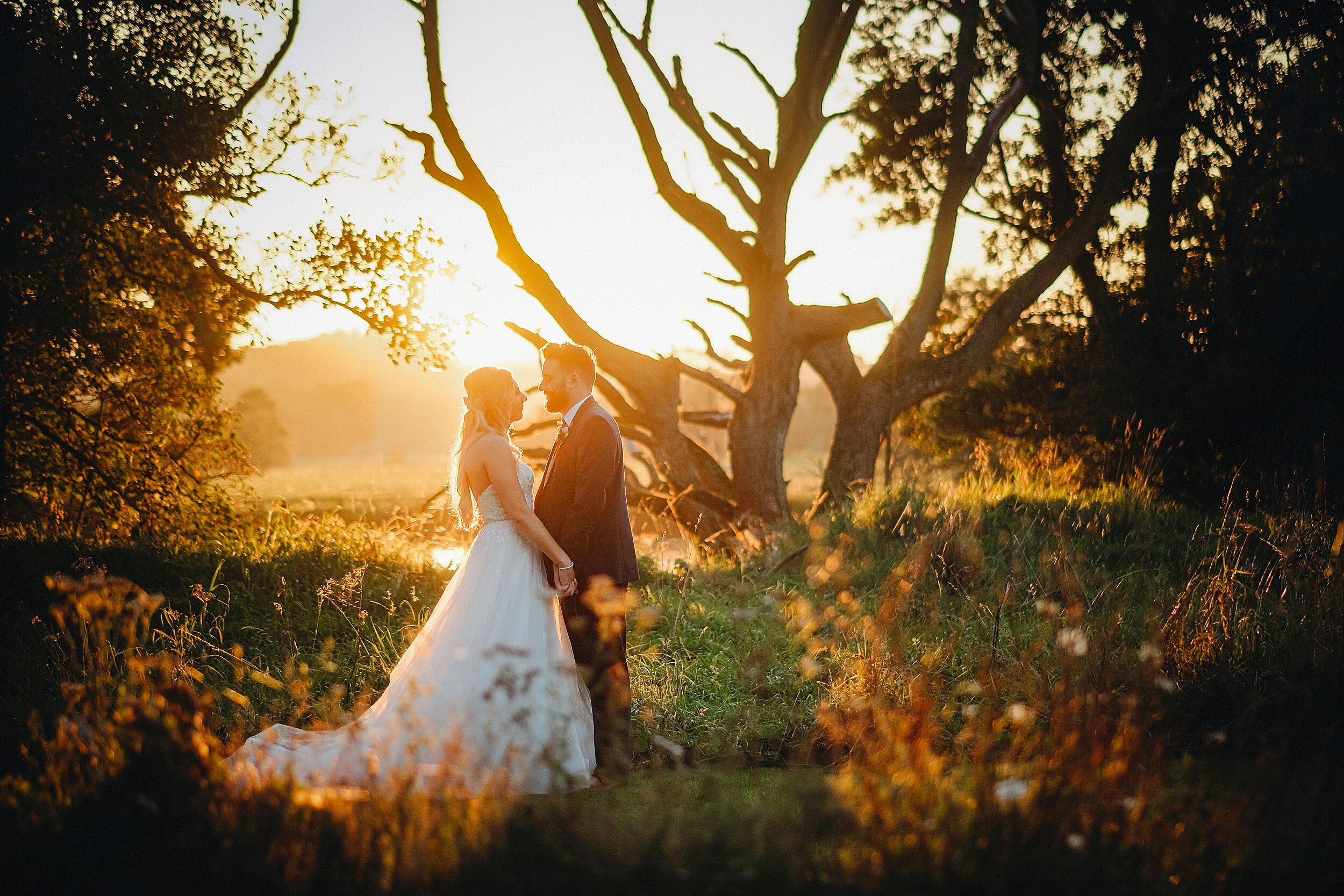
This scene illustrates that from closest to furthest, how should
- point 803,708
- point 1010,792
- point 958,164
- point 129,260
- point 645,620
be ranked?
point 1010,792 < point 803,708 < point 645,620 < point 129,260 < point 958,164

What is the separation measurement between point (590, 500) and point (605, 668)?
841mm

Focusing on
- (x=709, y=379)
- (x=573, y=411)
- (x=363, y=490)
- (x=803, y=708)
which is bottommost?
(x=803, y=708)

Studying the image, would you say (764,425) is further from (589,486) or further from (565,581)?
(565,581)

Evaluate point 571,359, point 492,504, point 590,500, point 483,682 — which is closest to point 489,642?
point 483,682

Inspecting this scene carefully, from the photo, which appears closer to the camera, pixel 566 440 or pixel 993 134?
pixel 566 440

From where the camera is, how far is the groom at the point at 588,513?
3676 millimetres

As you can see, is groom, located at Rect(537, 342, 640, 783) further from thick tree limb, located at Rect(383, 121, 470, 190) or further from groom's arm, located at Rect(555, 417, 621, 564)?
thick tree limb, located at Rect(383, 121, 470, 190)

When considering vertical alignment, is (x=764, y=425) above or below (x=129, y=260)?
below

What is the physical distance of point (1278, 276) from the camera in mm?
8266

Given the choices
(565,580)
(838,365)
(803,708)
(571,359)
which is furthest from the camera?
(838,365)

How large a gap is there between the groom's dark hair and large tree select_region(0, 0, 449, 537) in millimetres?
5182

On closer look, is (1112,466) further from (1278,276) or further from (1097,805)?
(1097,805)

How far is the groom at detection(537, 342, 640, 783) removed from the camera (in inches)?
145

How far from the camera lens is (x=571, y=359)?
13.0 ft
